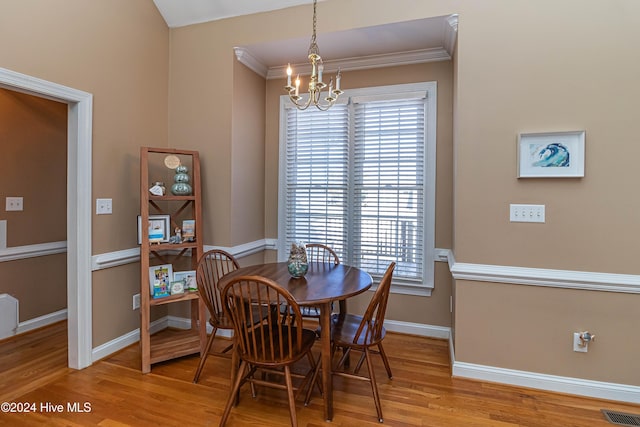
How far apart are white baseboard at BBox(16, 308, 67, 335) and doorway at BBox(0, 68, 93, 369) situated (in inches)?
40.6

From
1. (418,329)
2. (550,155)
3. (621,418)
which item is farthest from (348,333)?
(550,155)

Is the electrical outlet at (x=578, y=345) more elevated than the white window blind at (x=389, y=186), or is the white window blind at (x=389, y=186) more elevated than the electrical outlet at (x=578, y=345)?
the white window blind at (x=389, y=186)

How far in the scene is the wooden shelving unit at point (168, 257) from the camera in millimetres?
2586

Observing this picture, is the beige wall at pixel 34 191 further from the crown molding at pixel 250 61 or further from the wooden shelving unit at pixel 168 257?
the crown molding at pixel 250 61

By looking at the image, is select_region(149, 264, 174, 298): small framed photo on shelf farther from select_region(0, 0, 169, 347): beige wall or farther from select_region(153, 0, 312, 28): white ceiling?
select_region(153, 0, 312, 28): white ceiling

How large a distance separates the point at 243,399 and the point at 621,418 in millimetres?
2279

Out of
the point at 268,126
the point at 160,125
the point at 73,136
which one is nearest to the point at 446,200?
the point at 268,126

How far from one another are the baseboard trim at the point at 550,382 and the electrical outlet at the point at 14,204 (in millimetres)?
3963

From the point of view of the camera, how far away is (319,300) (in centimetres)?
185

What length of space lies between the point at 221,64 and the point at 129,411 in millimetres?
2755

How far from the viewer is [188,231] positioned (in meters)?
2.88

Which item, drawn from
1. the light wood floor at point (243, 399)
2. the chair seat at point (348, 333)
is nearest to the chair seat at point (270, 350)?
the chair seat at point (348, 333)

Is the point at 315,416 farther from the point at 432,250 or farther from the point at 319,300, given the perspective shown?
the point at 432,250

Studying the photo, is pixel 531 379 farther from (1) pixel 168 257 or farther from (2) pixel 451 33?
(1) pixel 168 257
